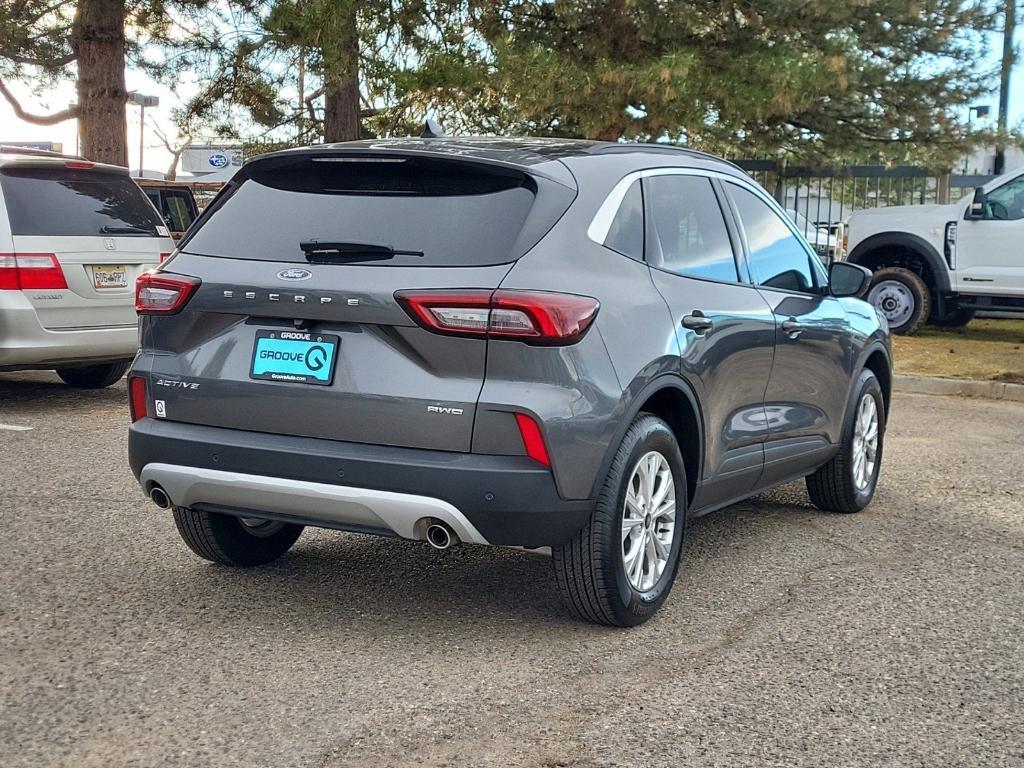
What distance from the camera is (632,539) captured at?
4.78 metres

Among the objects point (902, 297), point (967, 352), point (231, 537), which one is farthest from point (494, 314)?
point (902, 297)

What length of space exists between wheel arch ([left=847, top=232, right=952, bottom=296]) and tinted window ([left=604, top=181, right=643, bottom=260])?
12.3 metres

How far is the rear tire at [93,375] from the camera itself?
37.1ft

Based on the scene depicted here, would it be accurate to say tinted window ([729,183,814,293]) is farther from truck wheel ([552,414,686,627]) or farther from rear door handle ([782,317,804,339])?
truck wheel ([552,414,686,627])

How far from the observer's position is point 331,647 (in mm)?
4520

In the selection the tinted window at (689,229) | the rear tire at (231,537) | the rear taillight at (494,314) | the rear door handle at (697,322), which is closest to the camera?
the rear taillight at (494,314)

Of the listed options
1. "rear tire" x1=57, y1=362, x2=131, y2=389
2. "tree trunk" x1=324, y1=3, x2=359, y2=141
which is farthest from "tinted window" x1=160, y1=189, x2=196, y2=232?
"rear tire" x1=57, y1=362, x2=131, y2=389

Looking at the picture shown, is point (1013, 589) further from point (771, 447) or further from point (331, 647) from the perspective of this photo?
point (331, 647)

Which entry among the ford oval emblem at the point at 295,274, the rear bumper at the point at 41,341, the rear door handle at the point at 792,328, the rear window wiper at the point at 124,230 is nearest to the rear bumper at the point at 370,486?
the ford oval emblem at the point at 295,274

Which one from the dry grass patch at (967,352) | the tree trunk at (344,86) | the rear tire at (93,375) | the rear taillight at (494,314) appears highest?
the tree trunk at (344,86)

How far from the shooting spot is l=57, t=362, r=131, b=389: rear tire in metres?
11.3

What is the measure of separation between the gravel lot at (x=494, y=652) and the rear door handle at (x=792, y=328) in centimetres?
97

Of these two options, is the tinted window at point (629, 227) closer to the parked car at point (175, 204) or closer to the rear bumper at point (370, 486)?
the rear bumper at point (370, 486)

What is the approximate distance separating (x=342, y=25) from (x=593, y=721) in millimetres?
13600
